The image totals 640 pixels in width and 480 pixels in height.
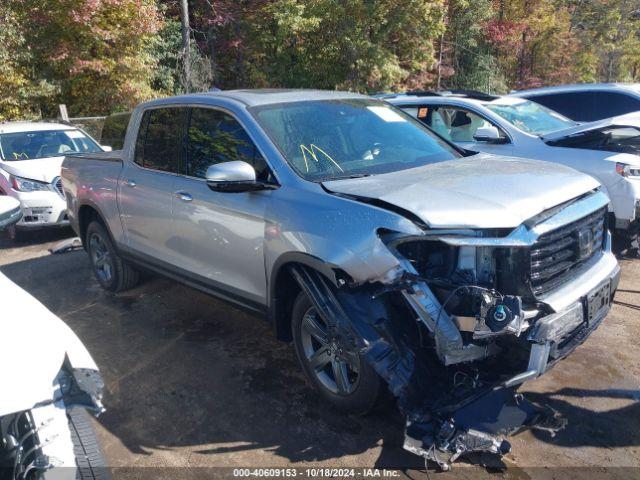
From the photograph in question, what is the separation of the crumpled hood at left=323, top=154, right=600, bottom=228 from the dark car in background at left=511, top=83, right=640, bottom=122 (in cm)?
609

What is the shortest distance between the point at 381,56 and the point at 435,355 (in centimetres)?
1654

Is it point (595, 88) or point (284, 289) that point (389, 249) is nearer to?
point (284, 289)

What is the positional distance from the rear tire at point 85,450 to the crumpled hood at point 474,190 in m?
1.83

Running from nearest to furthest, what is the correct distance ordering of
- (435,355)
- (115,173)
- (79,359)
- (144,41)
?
(79,359), (435,355), (115,173), (144,41)

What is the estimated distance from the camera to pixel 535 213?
9.86 feet

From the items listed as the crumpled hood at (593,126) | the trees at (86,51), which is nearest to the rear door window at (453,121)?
the crumpled hood at (593,126)

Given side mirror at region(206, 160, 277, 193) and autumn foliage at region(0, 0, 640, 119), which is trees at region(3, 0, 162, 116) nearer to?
autumn foliage at region(0, 0, 640, 119)

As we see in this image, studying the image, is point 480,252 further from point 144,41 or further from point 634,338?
point 144,41

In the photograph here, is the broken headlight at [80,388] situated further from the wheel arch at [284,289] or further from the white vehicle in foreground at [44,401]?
the wheel arch at [284,289]

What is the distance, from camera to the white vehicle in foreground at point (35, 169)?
7977mm

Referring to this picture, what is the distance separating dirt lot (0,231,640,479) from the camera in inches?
123

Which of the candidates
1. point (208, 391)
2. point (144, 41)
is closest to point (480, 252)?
point (208, 391)

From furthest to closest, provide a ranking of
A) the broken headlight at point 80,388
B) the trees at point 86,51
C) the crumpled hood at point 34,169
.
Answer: the trees at point 86,51 → the crumpled hood at point 34,169 → the broken headlight at point 80,388

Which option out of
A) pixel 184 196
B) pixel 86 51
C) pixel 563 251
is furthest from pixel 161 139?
pixel 86 51
